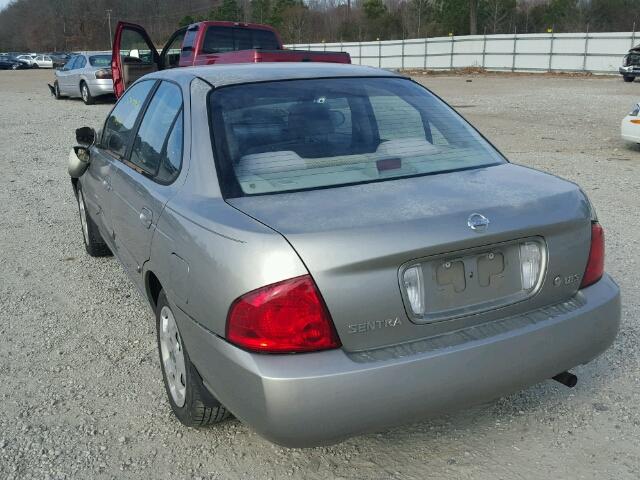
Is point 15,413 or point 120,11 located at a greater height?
point 120,11

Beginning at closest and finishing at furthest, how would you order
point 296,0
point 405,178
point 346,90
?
point 405,178
point 346,90
point 296,0

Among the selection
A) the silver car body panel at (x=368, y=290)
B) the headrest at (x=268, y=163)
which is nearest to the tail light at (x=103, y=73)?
the silver car body panel at (x=368, y=290)

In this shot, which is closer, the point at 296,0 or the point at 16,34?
the point at 296,0

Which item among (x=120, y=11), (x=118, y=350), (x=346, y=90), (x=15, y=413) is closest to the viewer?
(x=15, y=413)

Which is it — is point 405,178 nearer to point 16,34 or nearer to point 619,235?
point 619,235

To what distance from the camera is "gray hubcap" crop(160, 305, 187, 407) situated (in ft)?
9.44

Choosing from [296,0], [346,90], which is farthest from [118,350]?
[296,0]

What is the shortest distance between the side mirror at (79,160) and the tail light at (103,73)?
14562 millimetres

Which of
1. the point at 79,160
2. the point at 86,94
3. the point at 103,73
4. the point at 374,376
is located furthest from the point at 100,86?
the point at 374,376

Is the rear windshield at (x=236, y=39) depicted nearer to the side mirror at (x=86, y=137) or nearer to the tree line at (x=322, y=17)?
the side mirror at (x=86, y=137)

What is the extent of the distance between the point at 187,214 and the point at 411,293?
941 mm

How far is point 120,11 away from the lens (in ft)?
344

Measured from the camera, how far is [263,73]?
332cm

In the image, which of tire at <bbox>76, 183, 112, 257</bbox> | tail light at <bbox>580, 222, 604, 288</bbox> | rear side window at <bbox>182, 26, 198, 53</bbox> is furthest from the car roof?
rear side window at <bbox>182, 26, 198, 53</bbox>
